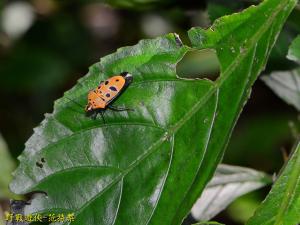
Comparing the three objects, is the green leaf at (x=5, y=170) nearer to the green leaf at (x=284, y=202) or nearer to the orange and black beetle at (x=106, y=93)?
the orange and black beetle at (x=106, y=93)

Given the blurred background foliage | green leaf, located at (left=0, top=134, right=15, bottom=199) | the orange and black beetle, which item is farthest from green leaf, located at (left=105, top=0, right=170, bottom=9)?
green leaf, located at (left=0, top=134, right=15, bottom=199)

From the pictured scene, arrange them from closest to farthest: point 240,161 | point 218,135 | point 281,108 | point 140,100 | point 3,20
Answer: point 218,135, point 140,100, point 240,161, point 281,108, point 3,20

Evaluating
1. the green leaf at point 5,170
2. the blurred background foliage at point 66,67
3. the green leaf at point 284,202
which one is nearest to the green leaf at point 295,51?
the green leaf at point 284,202

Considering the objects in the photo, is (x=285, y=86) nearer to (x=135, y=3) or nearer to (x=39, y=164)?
(x=135, y=3)

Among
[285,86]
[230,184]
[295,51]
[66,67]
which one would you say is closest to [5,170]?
[66,67]

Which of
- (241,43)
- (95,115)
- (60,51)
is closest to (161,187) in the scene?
(95,115)

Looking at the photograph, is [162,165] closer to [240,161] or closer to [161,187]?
[161,187]
